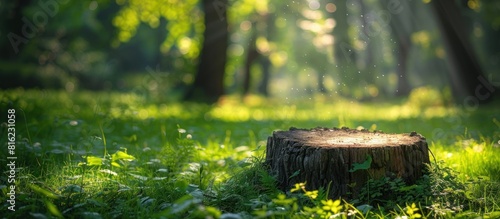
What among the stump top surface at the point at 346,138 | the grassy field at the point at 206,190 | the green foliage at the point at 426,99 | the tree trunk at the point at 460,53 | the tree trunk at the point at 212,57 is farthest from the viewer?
the green foliage at the point at 426,99

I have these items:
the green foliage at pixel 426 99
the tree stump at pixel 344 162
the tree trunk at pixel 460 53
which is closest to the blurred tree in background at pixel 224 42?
the tree trunk at pixel 460 53

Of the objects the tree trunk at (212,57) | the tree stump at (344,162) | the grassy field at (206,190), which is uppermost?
the tree trunk at (212,57)

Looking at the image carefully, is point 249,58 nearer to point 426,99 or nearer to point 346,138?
point 426,99

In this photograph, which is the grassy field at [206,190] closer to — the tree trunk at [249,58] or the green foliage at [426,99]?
the green foliage at [426,99]

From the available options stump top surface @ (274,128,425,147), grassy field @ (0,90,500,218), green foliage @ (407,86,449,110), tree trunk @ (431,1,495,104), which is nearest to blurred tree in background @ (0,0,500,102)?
tree trunk @ (431,1,495,104)

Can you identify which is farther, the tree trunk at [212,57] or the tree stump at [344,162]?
the tree trunk at [212,57]

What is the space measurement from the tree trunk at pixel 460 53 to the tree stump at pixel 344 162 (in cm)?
1179

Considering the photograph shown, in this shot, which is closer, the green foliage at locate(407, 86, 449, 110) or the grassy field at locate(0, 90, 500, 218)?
the grassy field at locate(0, 90, 500, 218)

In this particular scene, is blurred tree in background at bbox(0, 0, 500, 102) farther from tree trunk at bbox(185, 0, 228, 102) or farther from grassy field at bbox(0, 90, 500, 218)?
grassy field at bbox(0, 90, 500, 218)

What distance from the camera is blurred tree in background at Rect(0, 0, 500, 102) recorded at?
1542cm

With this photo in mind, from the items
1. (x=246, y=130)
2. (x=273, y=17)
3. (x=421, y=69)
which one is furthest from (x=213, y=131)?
(x=421, y=69)

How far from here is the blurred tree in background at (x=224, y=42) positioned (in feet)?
50.6

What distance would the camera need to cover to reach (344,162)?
13.4 feet

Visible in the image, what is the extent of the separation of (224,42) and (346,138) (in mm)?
11090
